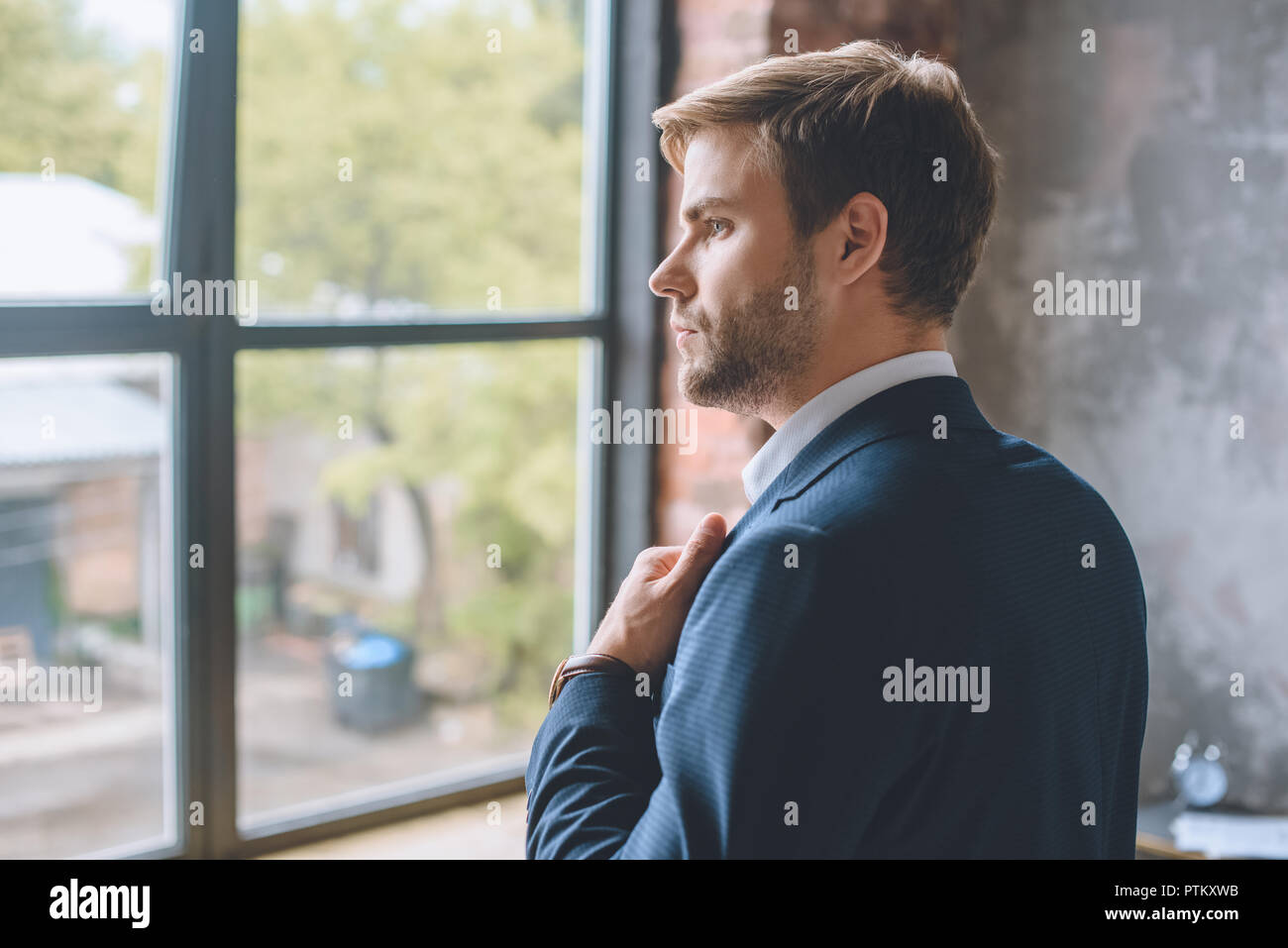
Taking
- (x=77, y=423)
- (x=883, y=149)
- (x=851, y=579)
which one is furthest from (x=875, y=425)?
(x=77, y=423)

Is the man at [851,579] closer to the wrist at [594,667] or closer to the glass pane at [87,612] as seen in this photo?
the wrist at [594,667]

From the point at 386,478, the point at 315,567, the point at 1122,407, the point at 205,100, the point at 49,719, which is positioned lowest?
the point at 49,719

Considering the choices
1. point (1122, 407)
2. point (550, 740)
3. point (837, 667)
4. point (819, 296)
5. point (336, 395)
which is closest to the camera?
point (837, 667)

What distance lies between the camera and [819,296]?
3.62 ft

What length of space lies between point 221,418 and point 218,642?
16.4 inches

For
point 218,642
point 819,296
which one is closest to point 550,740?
point 819,296

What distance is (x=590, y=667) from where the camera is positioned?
3.43 feet

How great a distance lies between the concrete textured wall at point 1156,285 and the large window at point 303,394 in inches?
11.2

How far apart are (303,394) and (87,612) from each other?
0.59 metres

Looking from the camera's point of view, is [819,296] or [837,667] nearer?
[837,667]

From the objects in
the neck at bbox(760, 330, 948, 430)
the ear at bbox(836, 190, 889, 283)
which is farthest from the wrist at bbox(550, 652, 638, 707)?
the ear at bbox(836, 190, 889, 283)

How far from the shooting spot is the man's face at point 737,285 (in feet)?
3.64

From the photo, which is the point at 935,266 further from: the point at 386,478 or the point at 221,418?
the point at 386,478

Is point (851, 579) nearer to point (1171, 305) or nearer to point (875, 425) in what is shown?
point (875, 425)
